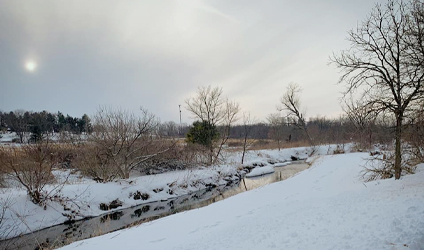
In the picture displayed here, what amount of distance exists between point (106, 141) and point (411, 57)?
15.4 m

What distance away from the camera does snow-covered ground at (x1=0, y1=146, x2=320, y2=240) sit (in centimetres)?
925

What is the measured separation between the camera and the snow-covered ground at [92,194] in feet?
30.3

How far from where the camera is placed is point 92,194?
12031 millimetres

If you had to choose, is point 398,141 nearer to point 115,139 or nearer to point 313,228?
point 313,228

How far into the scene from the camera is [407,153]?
8.17 metres

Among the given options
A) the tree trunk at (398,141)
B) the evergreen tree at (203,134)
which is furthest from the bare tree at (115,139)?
the tree trunk at (398,141)

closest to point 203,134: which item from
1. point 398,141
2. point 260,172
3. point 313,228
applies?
point 260,172

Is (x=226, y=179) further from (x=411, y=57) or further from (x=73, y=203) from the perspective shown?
(x=411, y=57)

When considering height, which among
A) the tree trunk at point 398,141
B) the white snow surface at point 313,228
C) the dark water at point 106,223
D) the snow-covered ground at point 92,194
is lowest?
the dark water at point 106,223

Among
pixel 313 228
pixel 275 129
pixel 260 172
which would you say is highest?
pixel 275 129

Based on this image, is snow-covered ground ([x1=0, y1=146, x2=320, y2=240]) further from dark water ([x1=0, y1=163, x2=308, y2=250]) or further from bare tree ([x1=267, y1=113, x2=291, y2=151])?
bare tree ([x1=267, y1=113, x2=291, y2=151])

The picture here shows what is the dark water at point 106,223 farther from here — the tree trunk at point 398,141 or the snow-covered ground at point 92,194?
the tree trunk at point 398,141

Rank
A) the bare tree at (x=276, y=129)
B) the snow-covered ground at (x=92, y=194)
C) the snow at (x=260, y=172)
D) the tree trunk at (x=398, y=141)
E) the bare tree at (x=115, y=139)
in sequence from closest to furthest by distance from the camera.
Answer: the tree trunk at (x=398, y=141), the snow-covered ground at (x=92, y=194), the bare tree at (x=115, y=139), the snow at (x=260, y=172), the bare tree at (x=276, y=129)

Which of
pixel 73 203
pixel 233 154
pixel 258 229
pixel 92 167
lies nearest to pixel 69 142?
pixel 92 167
